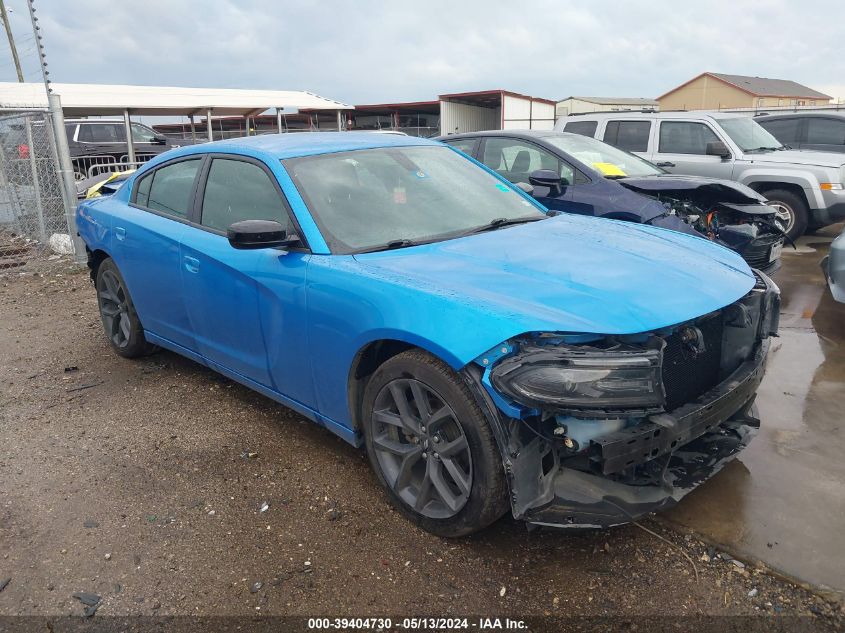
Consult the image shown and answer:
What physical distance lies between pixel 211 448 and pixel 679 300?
2597mm

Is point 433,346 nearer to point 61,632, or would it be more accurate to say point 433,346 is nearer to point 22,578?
point 61,632

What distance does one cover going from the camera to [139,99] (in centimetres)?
1839

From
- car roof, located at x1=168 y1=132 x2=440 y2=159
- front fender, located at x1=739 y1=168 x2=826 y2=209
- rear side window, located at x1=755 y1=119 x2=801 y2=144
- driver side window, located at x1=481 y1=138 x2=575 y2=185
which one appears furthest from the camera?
rear side window, located at x1=755 y1=119 x2=801 y2=144

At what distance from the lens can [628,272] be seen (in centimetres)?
270

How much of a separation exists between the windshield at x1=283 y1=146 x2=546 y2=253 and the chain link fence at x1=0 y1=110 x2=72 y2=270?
20.9ft

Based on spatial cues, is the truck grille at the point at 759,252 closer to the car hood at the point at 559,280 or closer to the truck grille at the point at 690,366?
the car hood at the point at 559,280

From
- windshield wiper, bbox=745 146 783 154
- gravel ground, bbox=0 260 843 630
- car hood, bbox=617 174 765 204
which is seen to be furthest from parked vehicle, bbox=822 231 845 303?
windshield wiper, bbox=745 146 783 154

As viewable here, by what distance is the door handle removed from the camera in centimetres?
369

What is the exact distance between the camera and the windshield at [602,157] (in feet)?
21.7

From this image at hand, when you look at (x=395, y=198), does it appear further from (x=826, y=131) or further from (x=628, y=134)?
(x=826, y=131)

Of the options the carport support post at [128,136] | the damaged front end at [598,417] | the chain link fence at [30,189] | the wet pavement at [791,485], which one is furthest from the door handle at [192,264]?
the carport support post at [128,136]

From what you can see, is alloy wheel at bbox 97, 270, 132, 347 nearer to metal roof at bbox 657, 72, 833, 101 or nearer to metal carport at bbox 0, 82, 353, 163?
metal carport at bbox 0, 82, 353, 163

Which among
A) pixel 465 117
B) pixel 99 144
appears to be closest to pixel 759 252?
pixel 99 144

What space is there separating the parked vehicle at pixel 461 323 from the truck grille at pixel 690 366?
10 mm
